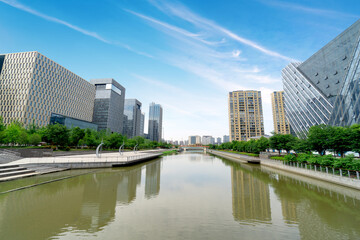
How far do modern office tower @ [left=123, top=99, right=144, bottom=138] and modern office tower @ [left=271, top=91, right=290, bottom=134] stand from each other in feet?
443

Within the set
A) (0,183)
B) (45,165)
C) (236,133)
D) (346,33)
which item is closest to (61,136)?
(45,165)

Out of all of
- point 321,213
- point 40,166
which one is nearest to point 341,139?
point 321,213

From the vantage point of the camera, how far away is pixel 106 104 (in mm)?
120062

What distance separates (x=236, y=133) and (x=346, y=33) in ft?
312

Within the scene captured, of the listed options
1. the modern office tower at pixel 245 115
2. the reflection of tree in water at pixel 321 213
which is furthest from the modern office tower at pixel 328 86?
the modern office tower at pixel 245 115

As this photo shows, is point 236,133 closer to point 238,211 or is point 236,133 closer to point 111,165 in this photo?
point 111,165

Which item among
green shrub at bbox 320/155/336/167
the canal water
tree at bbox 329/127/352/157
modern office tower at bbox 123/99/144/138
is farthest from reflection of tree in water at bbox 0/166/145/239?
modern office tower at bbox 123/99/144/138

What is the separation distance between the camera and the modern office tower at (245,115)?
137012 mm

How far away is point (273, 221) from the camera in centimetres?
992

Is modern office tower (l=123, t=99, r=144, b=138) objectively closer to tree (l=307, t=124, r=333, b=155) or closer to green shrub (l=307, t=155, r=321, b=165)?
tree (l=307, t=124, r=333, b=155)

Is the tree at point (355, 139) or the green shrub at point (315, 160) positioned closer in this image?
the green shrub at point (315, 160)

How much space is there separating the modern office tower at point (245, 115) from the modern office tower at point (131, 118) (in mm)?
97075

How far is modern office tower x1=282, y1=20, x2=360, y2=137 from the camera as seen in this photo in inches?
1773

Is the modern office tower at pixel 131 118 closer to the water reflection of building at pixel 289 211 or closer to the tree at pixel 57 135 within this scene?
the tree at pixel 57 135
